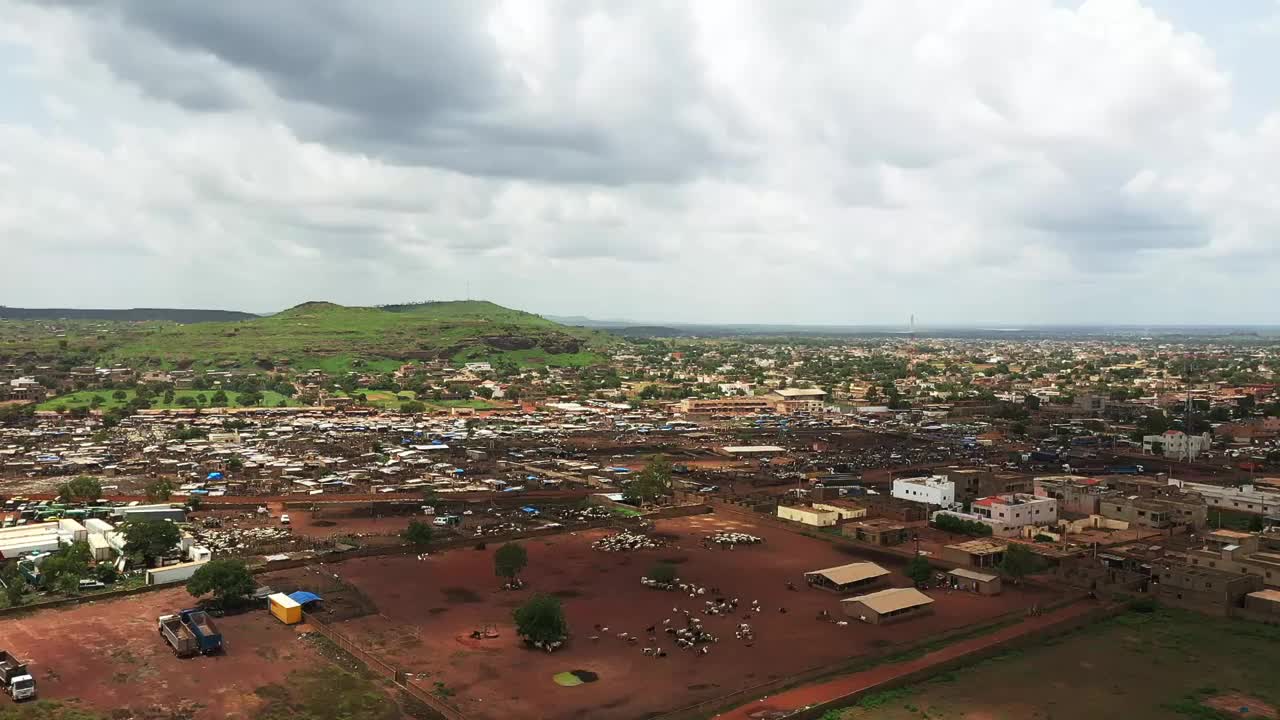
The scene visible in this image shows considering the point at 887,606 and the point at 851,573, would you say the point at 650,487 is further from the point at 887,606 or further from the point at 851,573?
the point at 887,606

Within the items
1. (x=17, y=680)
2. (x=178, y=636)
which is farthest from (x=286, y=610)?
(x=17, y=680)

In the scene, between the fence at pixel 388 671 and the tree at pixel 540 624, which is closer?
the fence at pixel 388 671

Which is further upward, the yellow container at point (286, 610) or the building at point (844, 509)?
the yellow container at point (286, 610)

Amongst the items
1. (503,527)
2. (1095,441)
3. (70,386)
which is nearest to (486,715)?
(503,527)

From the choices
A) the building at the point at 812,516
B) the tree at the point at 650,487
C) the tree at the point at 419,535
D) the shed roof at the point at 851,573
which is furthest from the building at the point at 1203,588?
the tree at the point at 419,535

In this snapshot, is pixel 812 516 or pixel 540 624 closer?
pixel 540 624

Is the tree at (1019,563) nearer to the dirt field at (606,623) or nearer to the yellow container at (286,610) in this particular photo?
the dirt field at (606,623)

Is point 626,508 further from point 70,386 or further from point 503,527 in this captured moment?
point 70,386
